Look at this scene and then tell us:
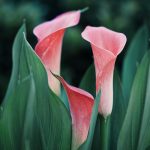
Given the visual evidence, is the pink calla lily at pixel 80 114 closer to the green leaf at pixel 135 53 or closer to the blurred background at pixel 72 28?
the green leaf at pixel 135 53

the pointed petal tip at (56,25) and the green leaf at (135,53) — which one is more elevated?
the pointed petal tip at (56,25)

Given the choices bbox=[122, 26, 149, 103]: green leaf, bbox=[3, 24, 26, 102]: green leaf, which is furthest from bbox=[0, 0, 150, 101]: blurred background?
bbox=[3, 24, 26, 102]: green leaf

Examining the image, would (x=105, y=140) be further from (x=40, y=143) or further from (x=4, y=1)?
(x=4, y=1)

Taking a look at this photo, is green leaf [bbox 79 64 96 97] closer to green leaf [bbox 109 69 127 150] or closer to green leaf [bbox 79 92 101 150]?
green leaf [bbox 109 69 127 150]

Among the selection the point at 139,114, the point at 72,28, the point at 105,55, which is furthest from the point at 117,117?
the point at 72,28

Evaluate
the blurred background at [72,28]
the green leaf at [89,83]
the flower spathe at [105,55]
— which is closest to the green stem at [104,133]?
the flower spathe at [105,55]

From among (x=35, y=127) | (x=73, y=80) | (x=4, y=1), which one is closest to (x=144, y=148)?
(x=35, y=127)
